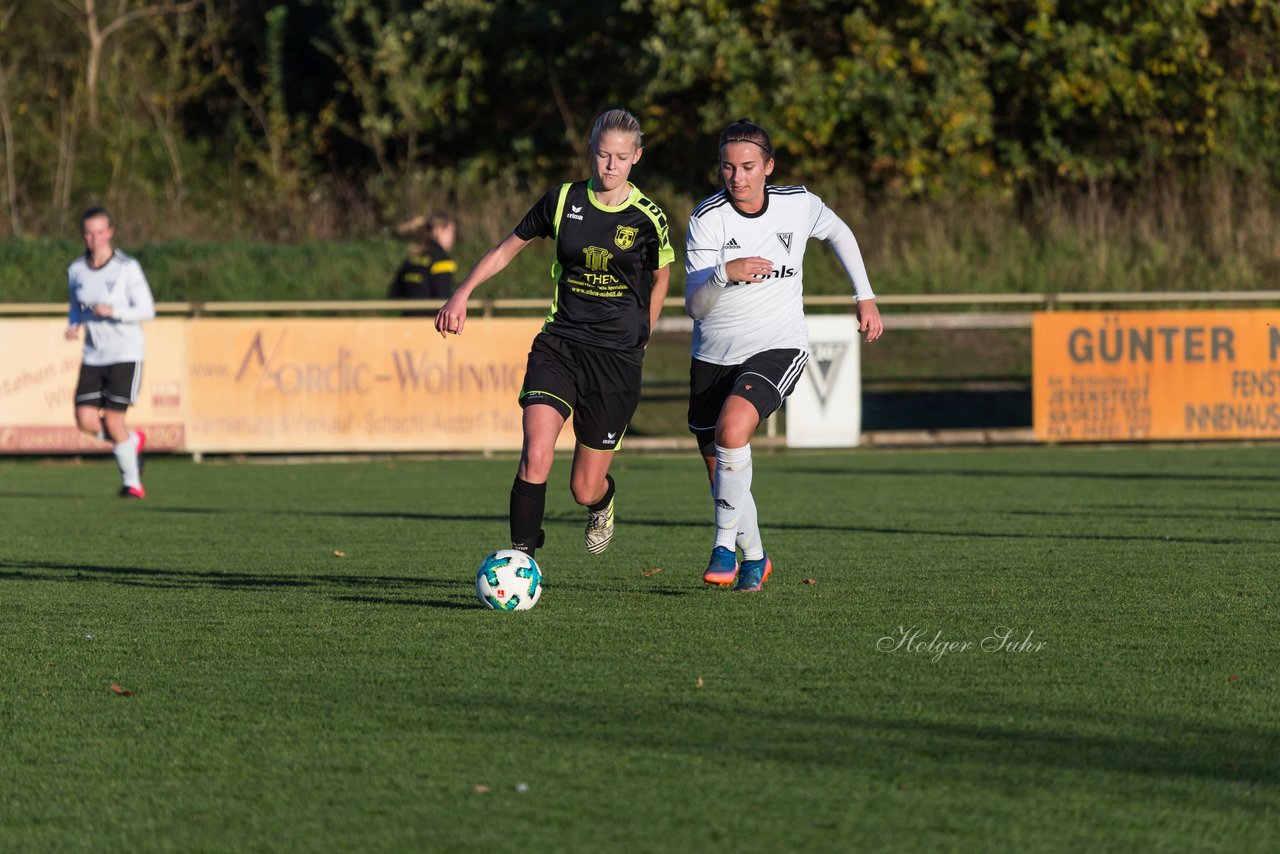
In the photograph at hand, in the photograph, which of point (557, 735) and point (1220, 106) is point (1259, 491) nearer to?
point (557, 735)

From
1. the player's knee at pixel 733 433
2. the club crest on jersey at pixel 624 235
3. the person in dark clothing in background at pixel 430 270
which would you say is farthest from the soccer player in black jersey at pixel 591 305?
the person in dark clothing in background at pixel 430 270

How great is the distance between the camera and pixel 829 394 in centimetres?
1689

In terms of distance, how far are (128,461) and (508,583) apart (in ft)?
23.3

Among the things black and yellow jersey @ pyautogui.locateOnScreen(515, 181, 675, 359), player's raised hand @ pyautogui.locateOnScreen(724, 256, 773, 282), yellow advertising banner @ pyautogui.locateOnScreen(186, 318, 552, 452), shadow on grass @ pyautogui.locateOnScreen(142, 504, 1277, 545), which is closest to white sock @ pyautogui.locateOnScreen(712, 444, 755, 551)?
black and yellow jersey @ pyautogui.locateOnScreen(515, 181, 675, 359)

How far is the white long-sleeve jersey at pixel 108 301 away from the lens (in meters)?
12.6

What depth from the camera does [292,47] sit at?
106 ft

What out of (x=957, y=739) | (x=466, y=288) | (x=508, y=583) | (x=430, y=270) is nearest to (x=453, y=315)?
(x=466, y=288)

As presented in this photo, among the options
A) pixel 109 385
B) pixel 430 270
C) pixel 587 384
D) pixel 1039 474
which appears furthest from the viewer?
pixel 430 270

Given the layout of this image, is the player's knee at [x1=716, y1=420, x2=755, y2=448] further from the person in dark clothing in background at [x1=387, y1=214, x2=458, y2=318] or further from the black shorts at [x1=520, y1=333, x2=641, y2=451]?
the person in dark clothing in background at [x1=387, y1=214, x2=458, y2=318]

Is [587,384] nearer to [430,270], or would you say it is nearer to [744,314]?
[744,314]

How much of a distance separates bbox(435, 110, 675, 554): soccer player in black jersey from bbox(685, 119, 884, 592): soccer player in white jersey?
8.9 inches

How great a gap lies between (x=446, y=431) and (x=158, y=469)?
8.72 ft

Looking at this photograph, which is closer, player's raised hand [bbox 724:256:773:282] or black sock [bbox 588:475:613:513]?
player's raised hand [bbox 724:256:773:282]

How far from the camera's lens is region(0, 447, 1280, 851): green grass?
3.83 meters
